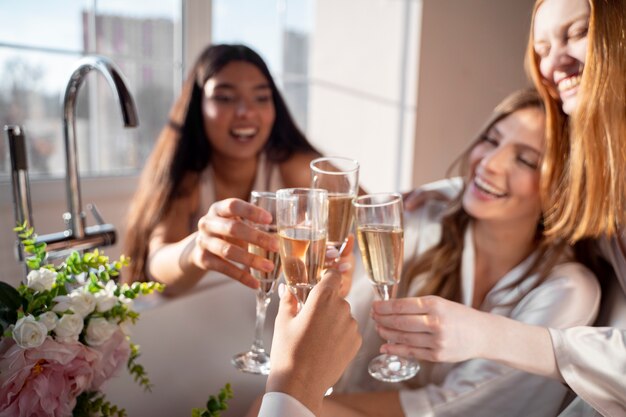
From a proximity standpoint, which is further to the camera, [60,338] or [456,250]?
[456,250]

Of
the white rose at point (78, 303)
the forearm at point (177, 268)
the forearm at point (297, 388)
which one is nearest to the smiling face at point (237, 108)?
the forearm at point (177, 268)

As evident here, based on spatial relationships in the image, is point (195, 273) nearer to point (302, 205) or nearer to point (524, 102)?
point (302, 205)

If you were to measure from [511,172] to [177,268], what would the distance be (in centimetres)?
80

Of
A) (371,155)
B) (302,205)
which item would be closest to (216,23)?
(371,155)

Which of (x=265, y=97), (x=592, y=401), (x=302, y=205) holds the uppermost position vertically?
(x=265, y=97)

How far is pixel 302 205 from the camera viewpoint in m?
0.88

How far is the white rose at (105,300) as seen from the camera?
0.91 m

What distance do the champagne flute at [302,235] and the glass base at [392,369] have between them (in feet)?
0.88

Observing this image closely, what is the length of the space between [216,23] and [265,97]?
3.19 ft

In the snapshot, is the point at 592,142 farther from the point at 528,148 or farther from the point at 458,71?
the point at 458,71

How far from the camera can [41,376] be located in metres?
0.84

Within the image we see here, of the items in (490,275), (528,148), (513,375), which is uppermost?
(528,148)

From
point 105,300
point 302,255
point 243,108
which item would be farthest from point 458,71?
point 105,300

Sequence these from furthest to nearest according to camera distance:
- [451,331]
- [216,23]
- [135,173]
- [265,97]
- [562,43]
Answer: [216,23]
[135,173]
[265,97]
[562,43]
[451,331]
